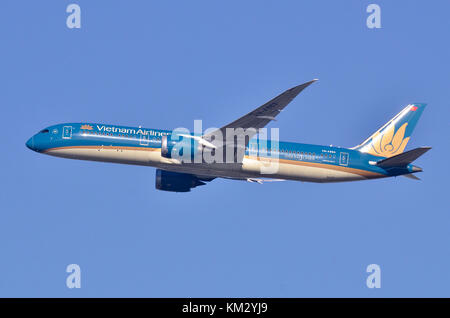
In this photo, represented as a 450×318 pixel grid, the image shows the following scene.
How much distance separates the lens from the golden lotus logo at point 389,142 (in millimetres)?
67938

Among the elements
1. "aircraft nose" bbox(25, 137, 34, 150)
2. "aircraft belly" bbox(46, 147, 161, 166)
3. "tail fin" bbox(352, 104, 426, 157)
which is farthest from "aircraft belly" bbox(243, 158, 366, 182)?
"aircraft nose" bbox(25, 137, 34, 150)

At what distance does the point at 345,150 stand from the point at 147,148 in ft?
55.3

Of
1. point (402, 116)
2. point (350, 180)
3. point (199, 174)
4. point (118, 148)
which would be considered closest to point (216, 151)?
point (199, 174)

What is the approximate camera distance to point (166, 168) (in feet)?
211

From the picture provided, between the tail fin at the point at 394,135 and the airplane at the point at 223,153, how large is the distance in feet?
3.42

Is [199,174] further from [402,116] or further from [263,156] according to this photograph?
[402,116]

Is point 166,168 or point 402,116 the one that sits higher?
point 402,116

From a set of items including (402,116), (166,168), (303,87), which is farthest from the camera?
(402,116)

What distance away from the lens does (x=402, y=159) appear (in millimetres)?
64188

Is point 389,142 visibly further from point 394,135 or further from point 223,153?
point 223,153

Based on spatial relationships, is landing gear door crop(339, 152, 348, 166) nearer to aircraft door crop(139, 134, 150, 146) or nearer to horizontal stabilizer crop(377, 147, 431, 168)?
horizontal stabilizer crop(377, 147, 431, 168)

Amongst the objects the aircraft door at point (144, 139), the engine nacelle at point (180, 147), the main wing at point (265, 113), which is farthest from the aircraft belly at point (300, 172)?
the aircraft door at point (144, 139)

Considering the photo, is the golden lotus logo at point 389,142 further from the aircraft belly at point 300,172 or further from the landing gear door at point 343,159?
the aircraft belly at point 300,172

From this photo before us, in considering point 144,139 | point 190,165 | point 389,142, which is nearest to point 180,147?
point 190,165
